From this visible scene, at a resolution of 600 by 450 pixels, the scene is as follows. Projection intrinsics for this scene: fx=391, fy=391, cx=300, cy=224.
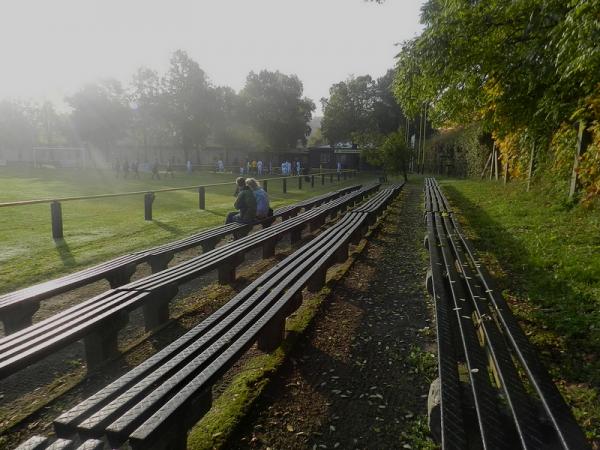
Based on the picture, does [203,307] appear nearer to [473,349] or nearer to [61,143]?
[473,349]

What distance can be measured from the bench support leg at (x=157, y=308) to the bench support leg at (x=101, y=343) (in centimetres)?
51

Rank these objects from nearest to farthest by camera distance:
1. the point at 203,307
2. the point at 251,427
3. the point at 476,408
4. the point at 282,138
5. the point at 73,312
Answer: the point at 476,408 → the point at 251,427 → the point at 73,312 → the point at 203,307 → the point at 282,138

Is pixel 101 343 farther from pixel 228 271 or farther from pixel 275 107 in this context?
pixel 275 107

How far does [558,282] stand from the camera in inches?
178

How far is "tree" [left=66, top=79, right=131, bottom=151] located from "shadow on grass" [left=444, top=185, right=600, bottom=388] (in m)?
53.7

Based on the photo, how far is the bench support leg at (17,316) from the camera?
3.17m

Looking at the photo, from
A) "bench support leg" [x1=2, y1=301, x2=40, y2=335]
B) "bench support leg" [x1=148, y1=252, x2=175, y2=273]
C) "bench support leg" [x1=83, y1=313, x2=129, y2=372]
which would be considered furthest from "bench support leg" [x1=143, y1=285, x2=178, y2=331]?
"bench support leg" [x1=148, y1=252, x2=175, y2=273]

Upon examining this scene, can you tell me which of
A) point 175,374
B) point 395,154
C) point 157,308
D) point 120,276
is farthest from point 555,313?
point 395,154

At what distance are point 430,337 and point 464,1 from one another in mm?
7430

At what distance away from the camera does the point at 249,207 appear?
7293 millimetres

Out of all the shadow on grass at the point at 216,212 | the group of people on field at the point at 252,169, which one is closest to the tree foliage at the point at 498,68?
the shadow on grass at the point at 216,212

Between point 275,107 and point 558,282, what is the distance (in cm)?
5165

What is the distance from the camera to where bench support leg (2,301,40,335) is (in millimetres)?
3170

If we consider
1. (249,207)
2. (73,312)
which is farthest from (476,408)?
(249,207)
